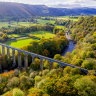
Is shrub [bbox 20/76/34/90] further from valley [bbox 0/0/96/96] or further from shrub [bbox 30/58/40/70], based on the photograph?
shrub [bbox 30/58/40/70]

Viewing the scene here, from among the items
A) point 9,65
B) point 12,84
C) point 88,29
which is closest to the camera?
point 12,84

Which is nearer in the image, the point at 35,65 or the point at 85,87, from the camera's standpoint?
the point at 85,87

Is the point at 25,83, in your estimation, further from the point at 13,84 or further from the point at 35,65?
the point at 35,65

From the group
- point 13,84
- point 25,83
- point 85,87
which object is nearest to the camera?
point 85,87

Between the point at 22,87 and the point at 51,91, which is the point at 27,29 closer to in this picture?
the point at 22,87

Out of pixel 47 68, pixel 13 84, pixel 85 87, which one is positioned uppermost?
pixel 85 87

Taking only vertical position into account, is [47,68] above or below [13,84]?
below

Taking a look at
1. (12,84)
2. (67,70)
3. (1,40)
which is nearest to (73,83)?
(67,70)

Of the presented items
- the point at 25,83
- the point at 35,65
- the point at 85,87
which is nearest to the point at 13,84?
the point at 25,83

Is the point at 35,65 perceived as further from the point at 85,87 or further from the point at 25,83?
the point at 85,87

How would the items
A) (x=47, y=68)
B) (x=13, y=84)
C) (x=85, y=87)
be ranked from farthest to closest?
(x=47, y=68)
(x=13, y=84)
(x=85, y=87)

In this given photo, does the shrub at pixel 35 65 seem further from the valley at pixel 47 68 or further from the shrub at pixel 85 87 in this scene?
the shrub at pixel 85 87
